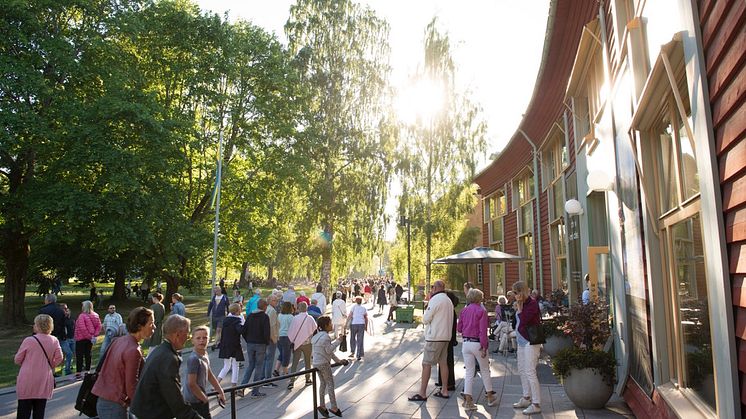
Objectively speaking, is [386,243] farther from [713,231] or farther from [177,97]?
[713,231]

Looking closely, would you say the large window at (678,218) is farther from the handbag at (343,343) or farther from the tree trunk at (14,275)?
the tree trunk at (14,275)

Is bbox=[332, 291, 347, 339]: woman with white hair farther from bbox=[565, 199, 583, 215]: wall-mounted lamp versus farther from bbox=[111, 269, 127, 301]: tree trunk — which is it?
bbox=[111, 269, 127, 301]: tree trunk

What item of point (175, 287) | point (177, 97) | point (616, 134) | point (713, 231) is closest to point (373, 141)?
point (177, 97)

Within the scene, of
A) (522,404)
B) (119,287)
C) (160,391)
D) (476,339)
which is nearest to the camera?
(160,391)

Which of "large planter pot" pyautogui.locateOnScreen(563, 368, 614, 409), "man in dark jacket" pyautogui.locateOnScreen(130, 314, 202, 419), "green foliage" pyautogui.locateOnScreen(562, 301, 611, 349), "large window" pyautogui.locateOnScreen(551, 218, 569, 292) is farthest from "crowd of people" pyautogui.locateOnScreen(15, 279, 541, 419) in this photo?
"large window" pyautogui.locateOnScreen(551, 218, 569, 292)

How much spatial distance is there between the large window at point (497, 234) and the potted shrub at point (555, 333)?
615 inches

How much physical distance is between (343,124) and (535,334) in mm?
24800

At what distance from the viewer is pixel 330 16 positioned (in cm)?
3184

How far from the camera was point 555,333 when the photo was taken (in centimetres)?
1087

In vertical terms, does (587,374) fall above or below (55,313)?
below

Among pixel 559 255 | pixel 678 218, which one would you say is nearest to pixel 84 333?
pixel 678 218

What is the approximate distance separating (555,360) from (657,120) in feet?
12.5

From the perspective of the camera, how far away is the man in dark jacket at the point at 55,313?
40.8ft

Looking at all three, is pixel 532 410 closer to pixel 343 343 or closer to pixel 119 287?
pixel 343 343
